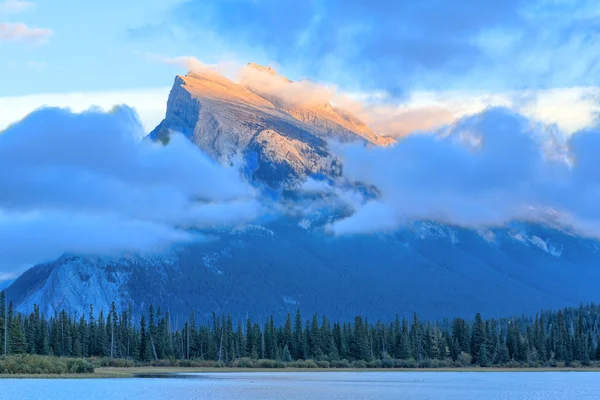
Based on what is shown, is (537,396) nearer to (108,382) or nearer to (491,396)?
(491,396)

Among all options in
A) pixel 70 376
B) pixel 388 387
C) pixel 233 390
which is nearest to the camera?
pixel 233 390

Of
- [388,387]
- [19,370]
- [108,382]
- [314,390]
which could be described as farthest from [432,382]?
[19,370]

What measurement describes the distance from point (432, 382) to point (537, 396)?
133 feet

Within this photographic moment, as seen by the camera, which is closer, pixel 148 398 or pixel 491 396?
pixel 148 398

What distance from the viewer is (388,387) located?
159 meters

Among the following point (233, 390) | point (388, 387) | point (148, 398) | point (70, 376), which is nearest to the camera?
point (148, 398)

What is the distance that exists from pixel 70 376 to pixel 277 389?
1705 inches

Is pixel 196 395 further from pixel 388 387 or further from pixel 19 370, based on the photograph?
pixel 19 370

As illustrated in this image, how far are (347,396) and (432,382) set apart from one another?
45.7 m

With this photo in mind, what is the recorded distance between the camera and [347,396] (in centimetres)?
13588

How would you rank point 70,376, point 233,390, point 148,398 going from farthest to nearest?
point 70,376, point 233,390, point 148,398

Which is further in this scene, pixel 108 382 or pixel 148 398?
pixel 108 382

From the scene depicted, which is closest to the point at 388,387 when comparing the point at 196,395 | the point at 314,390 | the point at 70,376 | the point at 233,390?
the point at 314,390

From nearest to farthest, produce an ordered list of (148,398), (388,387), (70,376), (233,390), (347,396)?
(148,398) < (347,396) < (233,390) < (388,387) < (70,376)
